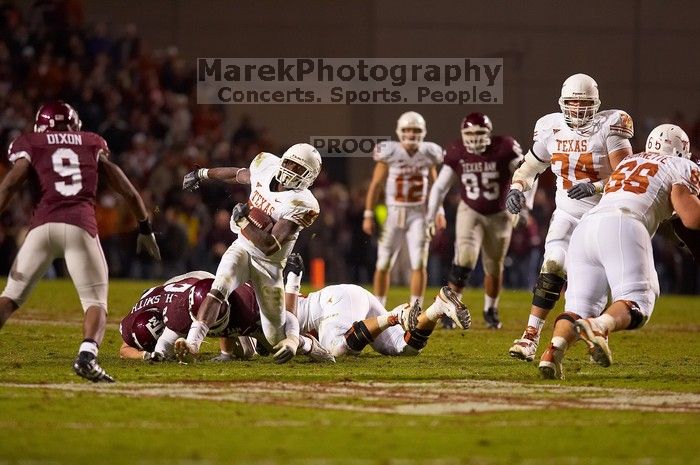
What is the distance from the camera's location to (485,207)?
1198 cm

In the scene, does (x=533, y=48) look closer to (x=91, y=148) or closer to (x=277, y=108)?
(x=277, y=108)

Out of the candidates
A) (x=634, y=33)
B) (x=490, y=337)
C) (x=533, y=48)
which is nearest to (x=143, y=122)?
(x=533, y=48)

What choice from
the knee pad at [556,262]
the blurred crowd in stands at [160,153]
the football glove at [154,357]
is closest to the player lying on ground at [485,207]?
the knee pad at [556,262]

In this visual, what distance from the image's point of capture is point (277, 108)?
21.5 m

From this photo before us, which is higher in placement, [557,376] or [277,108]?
[277,108]

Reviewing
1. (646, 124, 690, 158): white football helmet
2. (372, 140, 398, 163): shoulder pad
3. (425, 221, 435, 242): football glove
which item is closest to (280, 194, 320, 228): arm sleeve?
(646, 124, 690, 158): white football helmet

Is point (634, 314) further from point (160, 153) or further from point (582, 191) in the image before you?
point (160, 153)

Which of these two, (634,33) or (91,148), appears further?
(634,33)

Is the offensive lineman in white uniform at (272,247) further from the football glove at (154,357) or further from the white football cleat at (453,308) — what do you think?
the white football cleat at (453,308)

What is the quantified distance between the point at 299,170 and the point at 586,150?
209 cm

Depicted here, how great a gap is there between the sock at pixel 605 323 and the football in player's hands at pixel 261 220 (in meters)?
2.23

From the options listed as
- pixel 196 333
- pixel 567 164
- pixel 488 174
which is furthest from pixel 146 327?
pixel 488 174

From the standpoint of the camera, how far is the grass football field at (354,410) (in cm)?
514

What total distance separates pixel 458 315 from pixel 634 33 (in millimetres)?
14326
